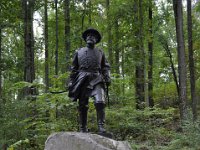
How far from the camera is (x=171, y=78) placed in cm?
2708

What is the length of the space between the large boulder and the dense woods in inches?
87.6

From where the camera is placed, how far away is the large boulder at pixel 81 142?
6.39m

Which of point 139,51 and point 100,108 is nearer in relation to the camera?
point 100,108

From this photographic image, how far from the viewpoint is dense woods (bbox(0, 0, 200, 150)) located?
1027cm

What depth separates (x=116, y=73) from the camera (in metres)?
12.3

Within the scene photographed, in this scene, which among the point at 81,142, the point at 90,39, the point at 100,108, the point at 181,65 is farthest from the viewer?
the point at 181,65

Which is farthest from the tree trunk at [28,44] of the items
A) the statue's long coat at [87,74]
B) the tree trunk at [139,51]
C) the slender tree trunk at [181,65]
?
the statue's long coat at [87,74]

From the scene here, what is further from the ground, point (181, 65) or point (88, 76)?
point (181, 65)

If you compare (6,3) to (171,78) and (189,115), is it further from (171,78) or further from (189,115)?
(171,78)

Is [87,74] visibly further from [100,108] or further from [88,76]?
[100,108]

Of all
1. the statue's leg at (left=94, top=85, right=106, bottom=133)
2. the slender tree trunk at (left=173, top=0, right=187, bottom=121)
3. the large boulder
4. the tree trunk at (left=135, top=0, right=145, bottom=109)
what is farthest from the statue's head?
the tree trunk at (left=135, top=0, right=145, bottom=109)

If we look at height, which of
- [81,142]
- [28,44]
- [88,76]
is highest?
[28,44]

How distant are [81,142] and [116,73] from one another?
19.9ft

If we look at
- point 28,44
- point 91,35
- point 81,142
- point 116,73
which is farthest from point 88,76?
point 28,44
